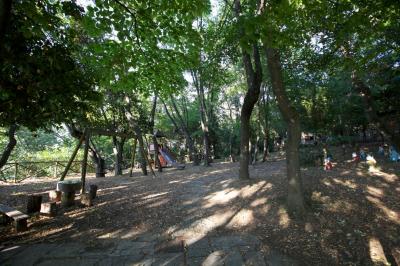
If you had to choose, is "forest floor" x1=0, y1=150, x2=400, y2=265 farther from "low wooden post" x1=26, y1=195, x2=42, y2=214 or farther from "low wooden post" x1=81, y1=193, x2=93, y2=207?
"low wooden post" x1=26, y1=195, x2=42, y2=214

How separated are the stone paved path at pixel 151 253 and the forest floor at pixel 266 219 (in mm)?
231

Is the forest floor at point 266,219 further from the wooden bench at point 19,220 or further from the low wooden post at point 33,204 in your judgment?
the low wooden post at point 33,204

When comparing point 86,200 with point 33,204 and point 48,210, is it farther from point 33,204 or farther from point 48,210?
point 33,204

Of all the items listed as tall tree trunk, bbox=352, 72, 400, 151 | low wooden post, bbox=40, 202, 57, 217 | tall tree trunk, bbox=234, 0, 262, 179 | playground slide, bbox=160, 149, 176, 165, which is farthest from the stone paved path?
playground slide, bbox=160, 149, 176, 165

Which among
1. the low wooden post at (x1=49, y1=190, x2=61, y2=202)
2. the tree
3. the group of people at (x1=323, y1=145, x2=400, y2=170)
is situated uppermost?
the tree

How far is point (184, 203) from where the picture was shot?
Result: 8.07 metres

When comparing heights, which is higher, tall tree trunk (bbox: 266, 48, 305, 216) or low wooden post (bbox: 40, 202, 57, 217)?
tall tree trunk (bbox: 266, 48, 305, 216)

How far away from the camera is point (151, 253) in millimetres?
5289

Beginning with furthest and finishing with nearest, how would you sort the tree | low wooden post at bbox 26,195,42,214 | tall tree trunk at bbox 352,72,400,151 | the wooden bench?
low wooden post at bbox 26,195,42,214
tall tree trunk at bbox 352,72,400,151
the wooden bench
the tree

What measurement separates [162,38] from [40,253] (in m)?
4.81

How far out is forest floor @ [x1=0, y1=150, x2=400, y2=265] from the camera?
5559 millimetres

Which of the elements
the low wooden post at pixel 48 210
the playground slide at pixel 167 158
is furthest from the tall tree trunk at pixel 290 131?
the playground slide at pixel 167 158

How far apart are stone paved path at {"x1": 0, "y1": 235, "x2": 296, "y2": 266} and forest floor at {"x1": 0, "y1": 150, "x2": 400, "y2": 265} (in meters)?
0.23

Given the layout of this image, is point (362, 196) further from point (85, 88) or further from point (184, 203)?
point (85, 88)
